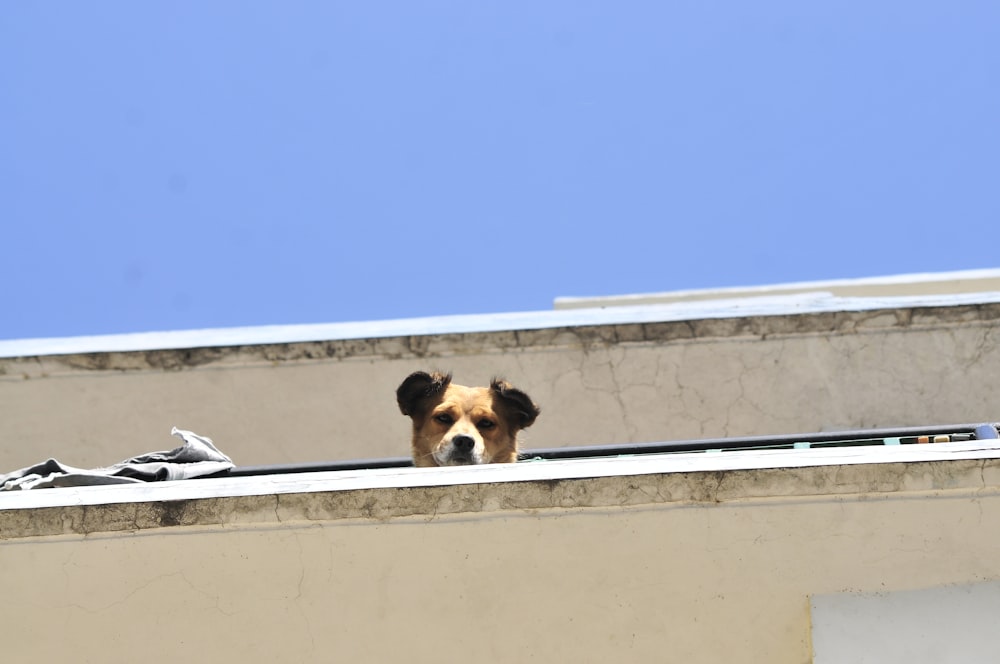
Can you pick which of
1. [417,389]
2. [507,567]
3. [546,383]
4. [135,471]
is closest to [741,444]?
[417,389]

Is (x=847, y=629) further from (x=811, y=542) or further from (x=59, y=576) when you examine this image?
(x=59, y=576)

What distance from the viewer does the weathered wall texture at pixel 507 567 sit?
449cm

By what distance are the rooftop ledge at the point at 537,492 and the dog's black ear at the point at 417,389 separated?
99.9 inches

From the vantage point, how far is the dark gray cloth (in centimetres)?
539

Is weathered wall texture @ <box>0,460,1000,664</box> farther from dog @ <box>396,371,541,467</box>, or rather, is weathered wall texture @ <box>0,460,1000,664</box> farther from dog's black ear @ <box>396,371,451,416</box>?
dog's black ear @ <box>396,371,451,416</box>

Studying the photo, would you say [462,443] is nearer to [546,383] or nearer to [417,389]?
[417,389]

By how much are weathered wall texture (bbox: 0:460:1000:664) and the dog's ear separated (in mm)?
2651

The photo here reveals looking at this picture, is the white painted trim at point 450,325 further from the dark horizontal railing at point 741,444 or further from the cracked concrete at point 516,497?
the cracked concrete at point 516,497

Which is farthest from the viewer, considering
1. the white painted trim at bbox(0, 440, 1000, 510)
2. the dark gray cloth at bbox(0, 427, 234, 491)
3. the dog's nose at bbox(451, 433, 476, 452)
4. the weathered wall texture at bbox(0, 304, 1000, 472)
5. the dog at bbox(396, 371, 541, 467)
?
the weathered wall texture at bbox(0, 304, 1000, 472)

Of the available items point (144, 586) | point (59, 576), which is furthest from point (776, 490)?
point (59, 576)

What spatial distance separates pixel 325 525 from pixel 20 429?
16.1 feet

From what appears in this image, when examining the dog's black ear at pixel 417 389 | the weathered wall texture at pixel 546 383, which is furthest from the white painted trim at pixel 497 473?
the weathered wall texture at pixel 546 383

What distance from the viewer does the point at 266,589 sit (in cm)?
455

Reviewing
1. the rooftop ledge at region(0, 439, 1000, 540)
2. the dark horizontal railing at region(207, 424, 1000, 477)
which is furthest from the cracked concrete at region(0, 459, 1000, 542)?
the dark horizontal railing at region(207, 424, 1000, 477)
